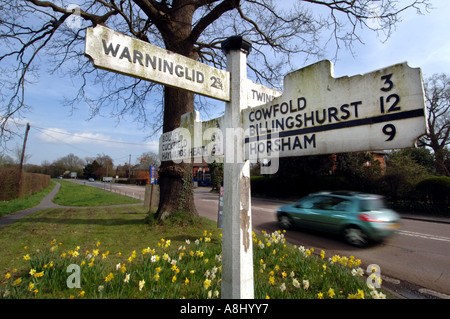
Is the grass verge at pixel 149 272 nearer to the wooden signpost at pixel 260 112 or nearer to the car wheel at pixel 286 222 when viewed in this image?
the wooden signpost at pixel 260 112

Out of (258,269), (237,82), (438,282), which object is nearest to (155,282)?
(258,269)

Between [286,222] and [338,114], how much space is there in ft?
25.3

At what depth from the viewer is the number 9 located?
3.60 feet

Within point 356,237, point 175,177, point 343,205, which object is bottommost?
point 356,237

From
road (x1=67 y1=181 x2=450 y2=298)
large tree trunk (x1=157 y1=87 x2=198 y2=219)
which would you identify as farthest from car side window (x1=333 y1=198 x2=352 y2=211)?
large tree trunk (x1=157 y1=87 x2=198 y2=219)

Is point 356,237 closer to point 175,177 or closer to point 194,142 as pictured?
point 175,177

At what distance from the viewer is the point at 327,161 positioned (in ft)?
68.2

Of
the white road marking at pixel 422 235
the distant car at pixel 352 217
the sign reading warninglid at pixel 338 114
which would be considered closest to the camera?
the sign reading warninglid at pixel 338 114

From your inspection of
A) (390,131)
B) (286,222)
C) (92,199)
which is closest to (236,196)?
(390,131)

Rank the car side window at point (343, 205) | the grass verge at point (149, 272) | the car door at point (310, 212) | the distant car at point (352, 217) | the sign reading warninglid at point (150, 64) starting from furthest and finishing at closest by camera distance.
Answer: the car door at point (310, 212)
the car side window at point (343, 205)
the distant car at point (352, 217)
the grass verge at point (149, 272)
the sign reading warninglid at point (150, 64)

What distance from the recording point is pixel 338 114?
1.30 metres

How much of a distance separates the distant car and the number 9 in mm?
5966

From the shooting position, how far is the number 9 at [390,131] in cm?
110

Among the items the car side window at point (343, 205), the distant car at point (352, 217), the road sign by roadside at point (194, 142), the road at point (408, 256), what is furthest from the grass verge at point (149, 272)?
the car side window at point (343, 205)
